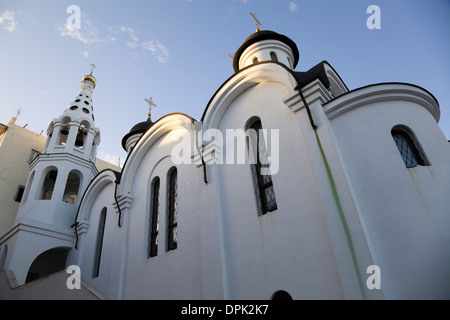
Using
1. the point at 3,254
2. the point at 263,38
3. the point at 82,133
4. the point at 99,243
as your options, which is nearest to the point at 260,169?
the point at 263,38

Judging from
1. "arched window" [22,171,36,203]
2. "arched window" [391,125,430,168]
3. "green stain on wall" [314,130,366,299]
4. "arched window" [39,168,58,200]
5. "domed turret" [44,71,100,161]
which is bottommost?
"green stain on wall" [314,130,366,299]

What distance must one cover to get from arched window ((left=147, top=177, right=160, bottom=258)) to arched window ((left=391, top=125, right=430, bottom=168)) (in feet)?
23.4

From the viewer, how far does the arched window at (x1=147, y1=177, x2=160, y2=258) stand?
30.2ft

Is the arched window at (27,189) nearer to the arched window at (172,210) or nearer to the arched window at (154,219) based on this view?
the arched window at (154,219)

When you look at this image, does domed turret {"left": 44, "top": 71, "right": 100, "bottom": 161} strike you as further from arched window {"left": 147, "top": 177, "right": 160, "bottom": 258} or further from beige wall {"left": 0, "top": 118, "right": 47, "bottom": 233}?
arched window {"left": 147, "top": 177, "right": 160, "bottom": 258}

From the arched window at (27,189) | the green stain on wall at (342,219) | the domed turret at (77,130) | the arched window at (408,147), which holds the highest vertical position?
the domed turret at (77,130)

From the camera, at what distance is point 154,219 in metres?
9.71

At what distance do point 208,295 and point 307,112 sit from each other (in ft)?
15.2

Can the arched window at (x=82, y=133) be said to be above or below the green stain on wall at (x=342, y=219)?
above

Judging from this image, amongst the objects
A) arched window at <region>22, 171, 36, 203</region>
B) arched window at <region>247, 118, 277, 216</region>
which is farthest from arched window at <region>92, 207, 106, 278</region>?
arched window at <region>247, 118, 277, 216</region>

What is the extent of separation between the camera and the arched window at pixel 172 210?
8.65m

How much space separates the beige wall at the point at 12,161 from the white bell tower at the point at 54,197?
1.70 metres

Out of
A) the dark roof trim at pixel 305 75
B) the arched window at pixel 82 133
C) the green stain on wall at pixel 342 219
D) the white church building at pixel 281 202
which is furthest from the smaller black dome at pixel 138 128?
the green stain on wall at pixel 342 219
